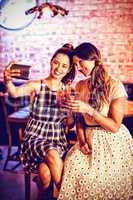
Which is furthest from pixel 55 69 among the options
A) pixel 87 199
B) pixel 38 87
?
pixel 87 199

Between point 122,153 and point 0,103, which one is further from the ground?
point 0,103

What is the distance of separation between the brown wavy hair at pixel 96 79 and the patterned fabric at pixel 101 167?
0.12ft

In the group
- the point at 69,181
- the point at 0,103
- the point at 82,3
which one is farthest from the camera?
the point at 0,103

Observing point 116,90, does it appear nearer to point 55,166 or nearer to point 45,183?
point 55,166

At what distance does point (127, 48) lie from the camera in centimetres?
226

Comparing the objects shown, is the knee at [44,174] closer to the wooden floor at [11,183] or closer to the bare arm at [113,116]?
the wooden floor at [11,183]

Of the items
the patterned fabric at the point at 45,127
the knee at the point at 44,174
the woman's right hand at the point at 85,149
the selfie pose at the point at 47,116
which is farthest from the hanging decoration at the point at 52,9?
the knee at the point at 44,174

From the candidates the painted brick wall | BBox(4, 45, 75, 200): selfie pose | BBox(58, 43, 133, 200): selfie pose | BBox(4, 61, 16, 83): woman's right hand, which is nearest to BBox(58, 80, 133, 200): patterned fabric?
BBox(58, 43, 133, 200): selfie pose

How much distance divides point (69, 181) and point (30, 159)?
283mm

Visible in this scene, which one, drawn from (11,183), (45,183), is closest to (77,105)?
(45,183)

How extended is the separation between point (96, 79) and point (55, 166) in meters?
0.58

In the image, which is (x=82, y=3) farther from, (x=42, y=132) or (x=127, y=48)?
(x=42, y=132)

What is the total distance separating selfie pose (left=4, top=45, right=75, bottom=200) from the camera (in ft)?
6.81

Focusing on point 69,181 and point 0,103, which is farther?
point 0,103
